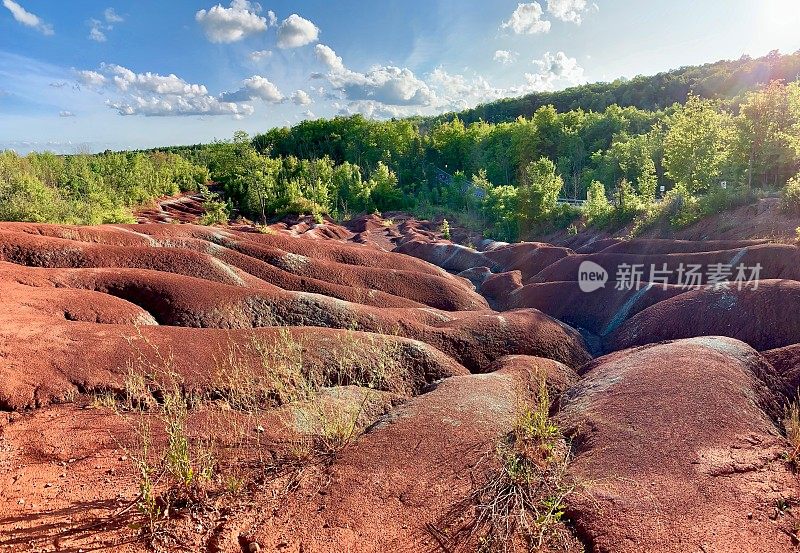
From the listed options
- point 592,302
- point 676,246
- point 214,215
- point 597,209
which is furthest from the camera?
point 214,215

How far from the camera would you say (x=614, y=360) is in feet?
41.1

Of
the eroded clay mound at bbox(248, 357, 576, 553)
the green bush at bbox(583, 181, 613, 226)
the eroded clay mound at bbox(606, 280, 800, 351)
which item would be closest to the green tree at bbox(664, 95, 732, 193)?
the green bush at bbox(583, 181, 613, 226)

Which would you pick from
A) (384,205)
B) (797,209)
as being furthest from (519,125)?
(797,209)

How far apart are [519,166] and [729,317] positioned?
54.2m

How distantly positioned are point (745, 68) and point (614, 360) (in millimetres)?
98793

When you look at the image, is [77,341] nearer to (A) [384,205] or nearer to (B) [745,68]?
(A) [384,205]

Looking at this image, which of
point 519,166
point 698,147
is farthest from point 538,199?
point 519,166

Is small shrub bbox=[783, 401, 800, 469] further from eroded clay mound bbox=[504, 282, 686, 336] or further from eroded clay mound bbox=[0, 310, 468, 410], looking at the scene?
eroded clay mound bbox=[504, 282, 686, 336]

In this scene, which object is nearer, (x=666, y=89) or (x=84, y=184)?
(x=84, y=184)

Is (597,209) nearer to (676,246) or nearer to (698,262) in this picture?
(676,246)

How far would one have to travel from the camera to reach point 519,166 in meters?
65.1

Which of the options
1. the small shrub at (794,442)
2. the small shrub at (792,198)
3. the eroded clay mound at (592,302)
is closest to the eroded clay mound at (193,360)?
the small shrub at (794,442)

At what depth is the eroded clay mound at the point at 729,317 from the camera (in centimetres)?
1351

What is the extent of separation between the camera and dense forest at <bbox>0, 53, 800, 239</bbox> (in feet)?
96.9
